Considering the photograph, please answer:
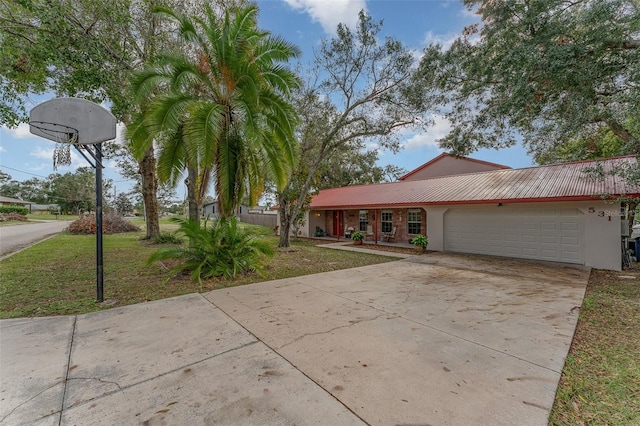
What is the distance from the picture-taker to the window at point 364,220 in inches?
706

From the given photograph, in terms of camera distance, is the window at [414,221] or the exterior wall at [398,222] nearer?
the exterior wall at [398,222]

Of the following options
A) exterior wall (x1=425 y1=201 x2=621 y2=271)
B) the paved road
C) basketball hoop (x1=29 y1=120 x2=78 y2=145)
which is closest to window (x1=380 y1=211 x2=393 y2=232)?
exterior wall (x1=425 y1=201 x2=621 y2=271)

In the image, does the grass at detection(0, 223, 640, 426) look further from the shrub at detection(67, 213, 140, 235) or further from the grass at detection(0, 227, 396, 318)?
the shrub at detection(67, 213, 140, 235)

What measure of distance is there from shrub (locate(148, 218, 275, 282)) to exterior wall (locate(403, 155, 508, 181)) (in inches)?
745

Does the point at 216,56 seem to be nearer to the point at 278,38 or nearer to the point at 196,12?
the point at 278,38

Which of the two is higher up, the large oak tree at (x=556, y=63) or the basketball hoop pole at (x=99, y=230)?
the large oak tree at (x=556, y=63)

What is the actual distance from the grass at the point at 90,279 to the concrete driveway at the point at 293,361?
69cm

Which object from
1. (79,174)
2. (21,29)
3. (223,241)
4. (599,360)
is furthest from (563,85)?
(79,174)

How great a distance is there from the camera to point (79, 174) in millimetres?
53000

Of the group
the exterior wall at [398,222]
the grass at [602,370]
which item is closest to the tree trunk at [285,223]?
the exterior wall at [398,222]

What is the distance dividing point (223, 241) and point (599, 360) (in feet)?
25.8

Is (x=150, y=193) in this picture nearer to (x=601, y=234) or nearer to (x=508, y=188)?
(x=508, y=188)

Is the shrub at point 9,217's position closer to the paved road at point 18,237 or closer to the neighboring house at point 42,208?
the paved road at point 18,237

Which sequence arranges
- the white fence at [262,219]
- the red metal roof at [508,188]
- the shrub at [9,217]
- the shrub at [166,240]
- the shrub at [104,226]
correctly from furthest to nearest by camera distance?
1. the shrub at [9,217]
2. the white fence at [262,219]
3. the shrub at [104,226]
4. the shrub at [166,240]
5. the red metal roof at [508,188]
